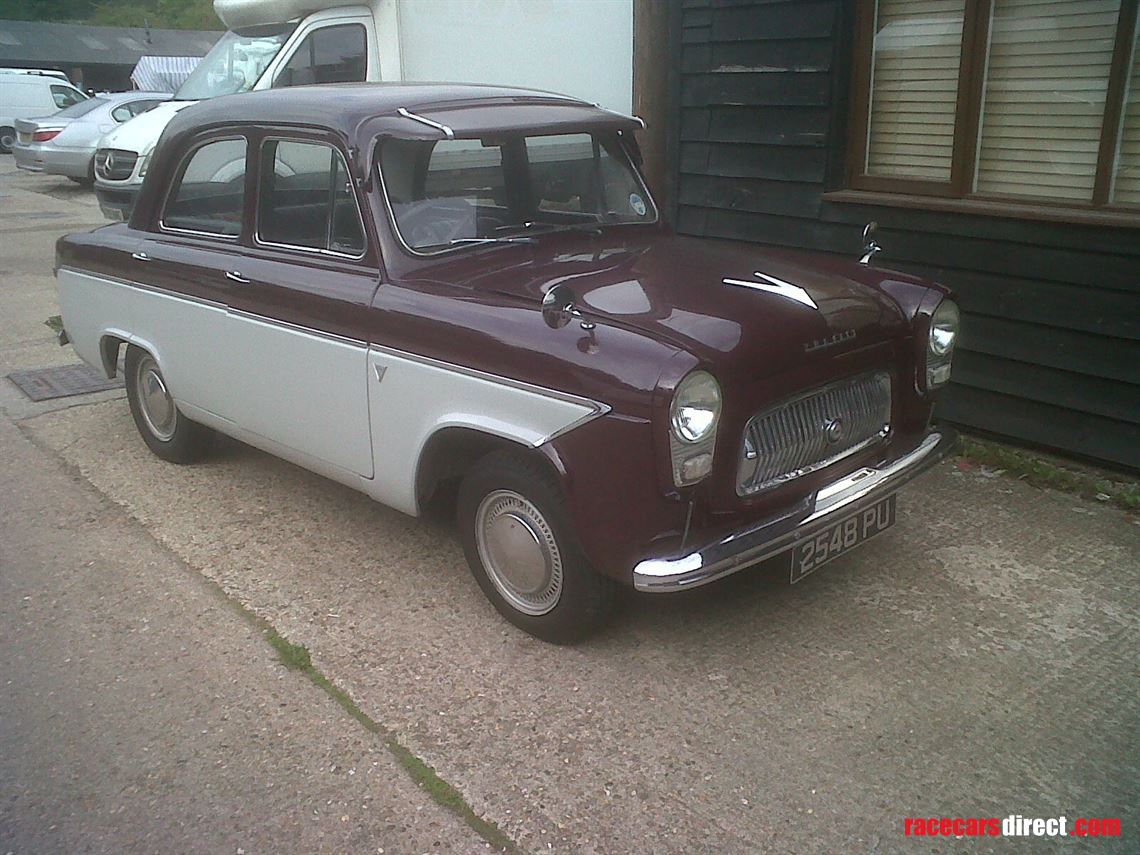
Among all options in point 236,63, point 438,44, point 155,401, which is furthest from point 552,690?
point 236,63

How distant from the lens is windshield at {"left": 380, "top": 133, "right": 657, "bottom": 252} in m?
3.88

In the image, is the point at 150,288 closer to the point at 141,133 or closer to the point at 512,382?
the point at 512,382

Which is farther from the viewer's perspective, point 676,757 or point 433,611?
point 433,611

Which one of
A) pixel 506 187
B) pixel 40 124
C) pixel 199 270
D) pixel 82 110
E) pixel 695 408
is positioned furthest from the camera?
pixel 82 110

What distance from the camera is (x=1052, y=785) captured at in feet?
9.41

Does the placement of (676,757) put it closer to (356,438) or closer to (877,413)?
(877,413)

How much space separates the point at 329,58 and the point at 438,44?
0.99 metres

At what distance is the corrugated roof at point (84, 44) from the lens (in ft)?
158

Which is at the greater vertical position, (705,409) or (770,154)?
(770,154)

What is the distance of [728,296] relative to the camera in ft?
11.3

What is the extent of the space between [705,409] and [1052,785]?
1422mm

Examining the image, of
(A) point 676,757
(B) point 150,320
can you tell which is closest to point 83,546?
(B) point 150,320

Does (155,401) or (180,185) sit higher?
(180,185)

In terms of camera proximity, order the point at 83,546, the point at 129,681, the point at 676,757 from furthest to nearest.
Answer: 1. the point at 83,546
2. the point at 129,681
3. the point at 676,757
